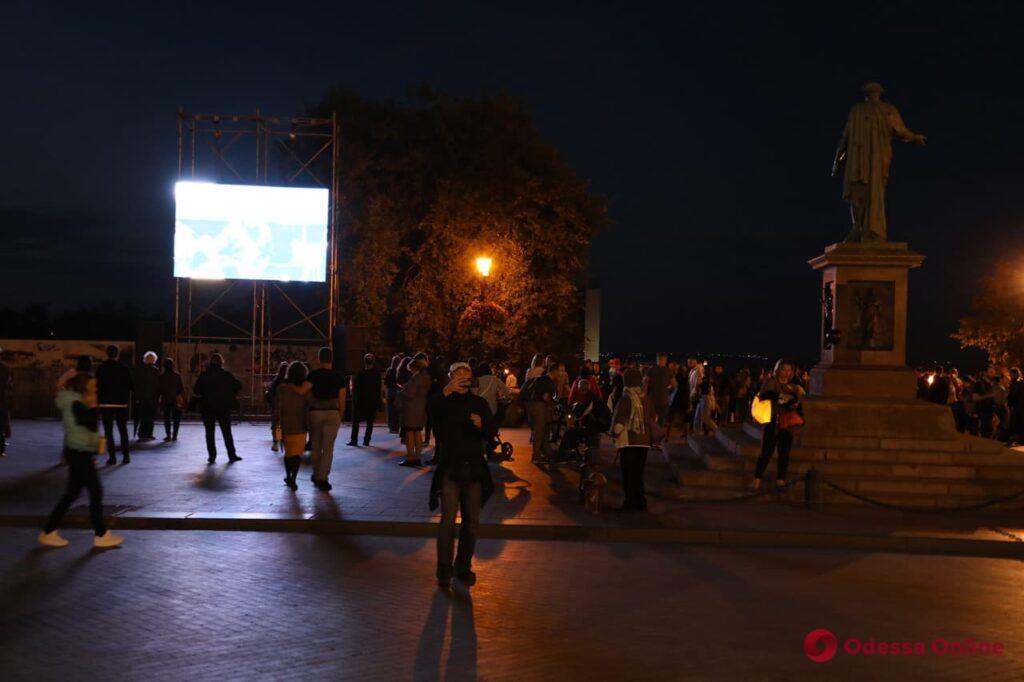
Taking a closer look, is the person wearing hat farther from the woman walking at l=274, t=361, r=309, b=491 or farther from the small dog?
the woman walking at l=274, t=361, r=309, b=491

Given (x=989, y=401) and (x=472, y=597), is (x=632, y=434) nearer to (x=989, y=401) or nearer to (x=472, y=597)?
(x=472, y=597)

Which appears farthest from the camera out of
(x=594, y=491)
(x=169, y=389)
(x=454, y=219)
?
(x=454, y=219)

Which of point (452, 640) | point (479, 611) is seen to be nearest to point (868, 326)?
point (479, 611)

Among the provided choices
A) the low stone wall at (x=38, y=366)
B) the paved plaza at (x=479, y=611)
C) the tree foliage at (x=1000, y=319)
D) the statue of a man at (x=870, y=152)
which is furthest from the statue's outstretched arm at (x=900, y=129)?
the tree foliage at (x=1000, y=319)

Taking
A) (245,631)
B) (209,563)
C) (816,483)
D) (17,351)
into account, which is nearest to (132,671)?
(245,631)

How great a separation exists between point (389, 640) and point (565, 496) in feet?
22.5

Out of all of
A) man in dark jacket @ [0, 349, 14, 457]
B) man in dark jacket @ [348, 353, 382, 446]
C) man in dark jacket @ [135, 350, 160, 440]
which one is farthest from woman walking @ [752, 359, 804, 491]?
man in dark jacket @ [0, 349, 14, 457]

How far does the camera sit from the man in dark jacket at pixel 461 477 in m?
8.17

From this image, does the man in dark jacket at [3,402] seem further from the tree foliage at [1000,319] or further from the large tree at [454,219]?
the tree foliage at [1000,319]

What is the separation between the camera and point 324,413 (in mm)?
12984

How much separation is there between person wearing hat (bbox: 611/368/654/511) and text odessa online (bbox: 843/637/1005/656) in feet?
16.3

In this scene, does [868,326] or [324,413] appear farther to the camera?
[868,326]

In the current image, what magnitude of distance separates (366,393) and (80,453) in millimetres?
9307

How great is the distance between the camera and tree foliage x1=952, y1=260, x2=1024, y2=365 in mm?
42375
